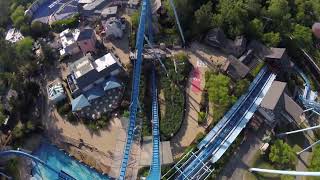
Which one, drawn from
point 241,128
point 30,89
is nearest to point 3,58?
point 30,89

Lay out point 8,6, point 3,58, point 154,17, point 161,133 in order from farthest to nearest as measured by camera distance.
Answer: point 8,6 → point 154,17 → point 3,58 → point 161,133

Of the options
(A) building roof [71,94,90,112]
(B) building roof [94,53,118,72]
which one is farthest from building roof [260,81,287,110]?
(A) building roof [71,94,90,112]

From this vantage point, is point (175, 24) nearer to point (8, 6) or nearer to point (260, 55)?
point (260, 55)

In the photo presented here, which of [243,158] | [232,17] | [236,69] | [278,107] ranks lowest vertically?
[243,158]

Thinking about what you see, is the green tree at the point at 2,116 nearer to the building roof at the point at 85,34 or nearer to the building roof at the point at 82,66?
the building roof at the point at 82,66

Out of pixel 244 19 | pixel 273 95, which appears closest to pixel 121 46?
pixel 244 19

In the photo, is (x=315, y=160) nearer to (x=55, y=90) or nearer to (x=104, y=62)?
(x=104, y=62)
